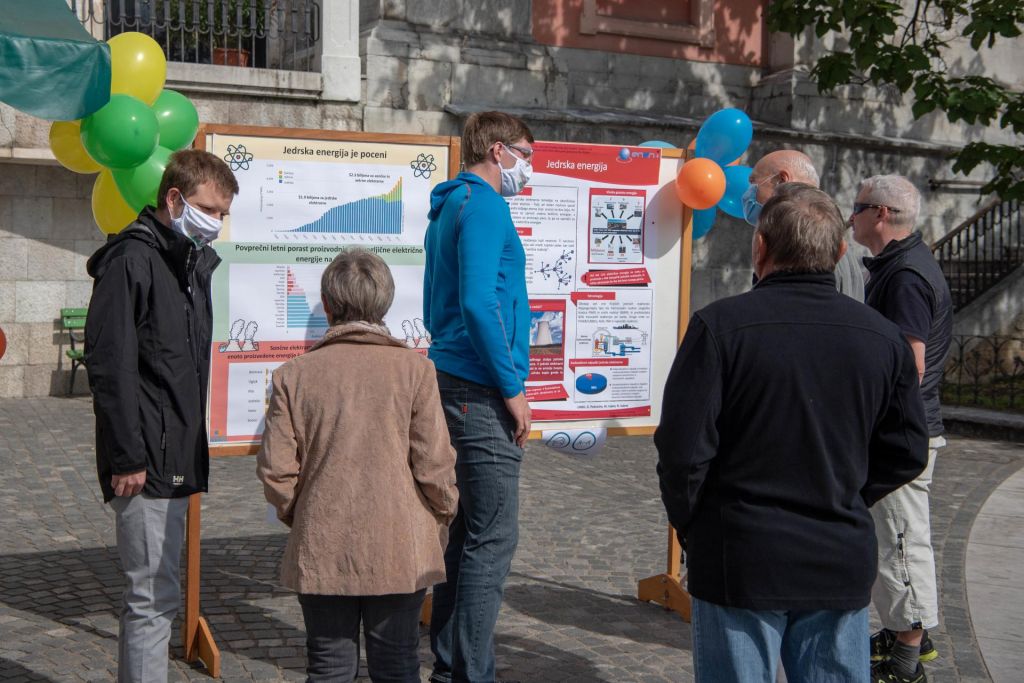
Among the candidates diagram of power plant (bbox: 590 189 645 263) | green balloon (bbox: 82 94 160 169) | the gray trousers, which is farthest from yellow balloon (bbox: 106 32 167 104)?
diagram of power plant (bbox: 590 189 645 263)

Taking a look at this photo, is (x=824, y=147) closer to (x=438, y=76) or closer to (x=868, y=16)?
(x=868, y=16)

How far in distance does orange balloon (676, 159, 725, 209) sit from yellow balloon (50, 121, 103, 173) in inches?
99.0

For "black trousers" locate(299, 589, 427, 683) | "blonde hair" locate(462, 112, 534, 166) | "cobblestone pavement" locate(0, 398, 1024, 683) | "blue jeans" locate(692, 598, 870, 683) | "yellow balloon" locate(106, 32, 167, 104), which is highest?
"yellow balloon" locate(106, 32, 167, 104)

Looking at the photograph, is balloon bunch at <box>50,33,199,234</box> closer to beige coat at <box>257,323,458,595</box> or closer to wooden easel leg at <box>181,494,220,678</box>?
wooden easel leg at <box>181,494,220,678</box>

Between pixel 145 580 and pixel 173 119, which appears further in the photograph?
pixel 173 119

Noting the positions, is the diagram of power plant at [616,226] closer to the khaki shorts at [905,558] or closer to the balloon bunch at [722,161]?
the balloon bunch at [722,161]

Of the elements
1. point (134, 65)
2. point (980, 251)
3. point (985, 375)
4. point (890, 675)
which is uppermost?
point (134, 65)

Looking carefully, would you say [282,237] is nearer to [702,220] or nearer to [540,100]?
[702,220]

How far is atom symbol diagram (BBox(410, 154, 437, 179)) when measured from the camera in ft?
15.7

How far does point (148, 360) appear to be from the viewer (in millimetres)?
3549

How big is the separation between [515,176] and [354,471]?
1436 mm

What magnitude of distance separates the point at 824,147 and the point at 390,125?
5655 mm

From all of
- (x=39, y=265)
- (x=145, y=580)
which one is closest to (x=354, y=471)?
(x=145, y=580)

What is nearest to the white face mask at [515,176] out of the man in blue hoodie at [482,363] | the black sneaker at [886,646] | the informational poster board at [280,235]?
the man in blue hoodie at [482,363]
